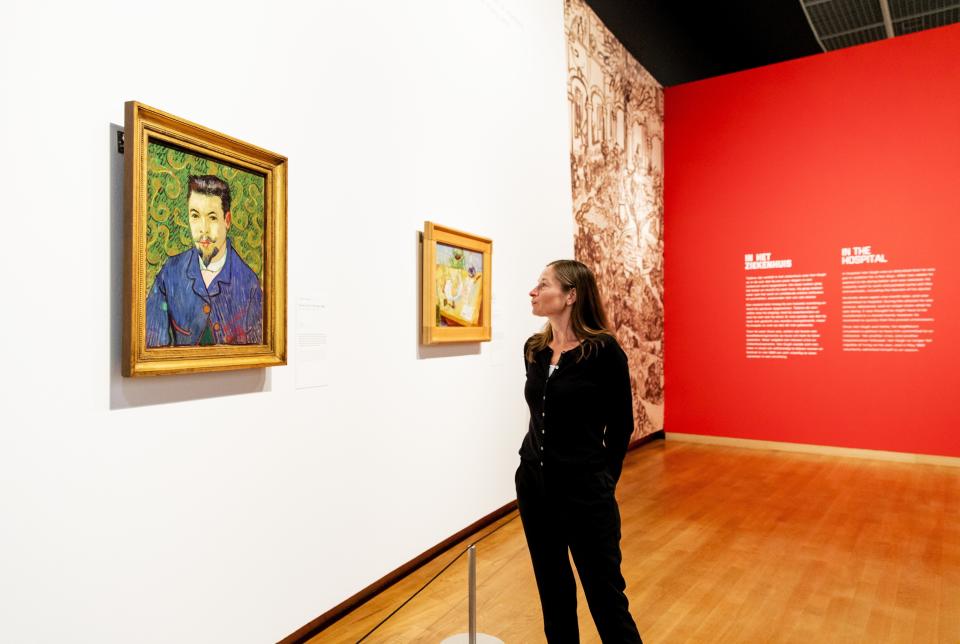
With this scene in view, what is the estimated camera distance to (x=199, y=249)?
9.12 feet

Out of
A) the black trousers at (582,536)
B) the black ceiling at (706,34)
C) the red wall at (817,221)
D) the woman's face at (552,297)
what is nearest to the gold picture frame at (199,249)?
the woman's face at (552,297)

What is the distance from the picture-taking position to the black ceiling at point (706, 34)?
8.90 metres

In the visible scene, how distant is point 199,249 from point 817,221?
7.77 metres

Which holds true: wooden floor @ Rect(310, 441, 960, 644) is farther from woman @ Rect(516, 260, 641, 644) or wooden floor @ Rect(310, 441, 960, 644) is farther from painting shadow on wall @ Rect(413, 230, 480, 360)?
painting shadow on wall @ Rect(413, 230, 480, 360)

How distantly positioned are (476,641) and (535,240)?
384cm

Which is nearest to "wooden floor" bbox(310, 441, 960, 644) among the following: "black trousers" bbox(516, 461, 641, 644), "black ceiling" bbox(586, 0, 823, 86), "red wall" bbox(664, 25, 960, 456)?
"black trousers" bbox(516, 461, 641, 644)

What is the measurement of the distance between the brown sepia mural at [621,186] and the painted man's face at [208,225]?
15.5ft

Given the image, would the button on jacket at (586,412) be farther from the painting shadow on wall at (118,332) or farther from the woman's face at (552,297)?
the painting shadow on wall at (118,332)

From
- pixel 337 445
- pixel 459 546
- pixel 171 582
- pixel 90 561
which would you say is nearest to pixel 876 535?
pixel 459 546

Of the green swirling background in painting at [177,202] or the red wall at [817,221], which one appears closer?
the green swirling background in painting at [177,202]

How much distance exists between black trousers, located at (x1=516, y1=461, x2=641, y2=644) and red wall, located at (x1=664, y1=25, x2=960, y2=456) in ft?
22.0

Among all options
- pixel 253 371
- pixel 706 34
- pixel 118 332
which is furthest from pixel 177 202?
pixel 706 34

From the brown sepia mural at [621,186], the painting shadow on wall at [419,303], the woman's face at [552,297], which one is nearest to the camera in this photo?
the woman's face at [552,297]

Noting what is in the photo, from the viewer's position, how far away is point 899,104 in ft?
25.6
